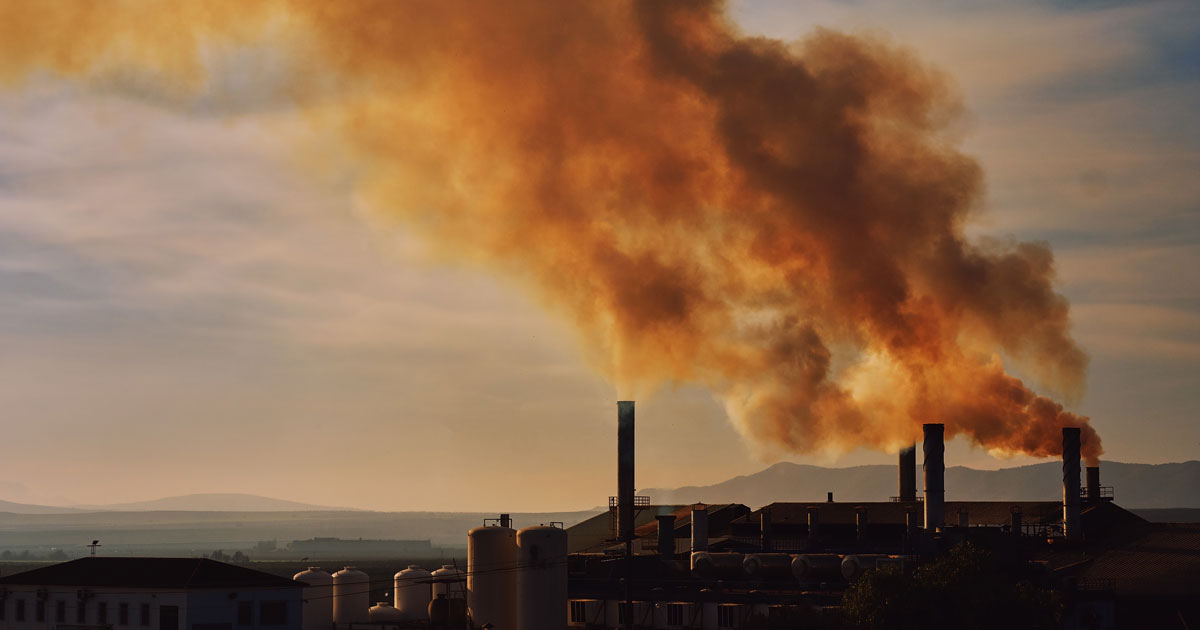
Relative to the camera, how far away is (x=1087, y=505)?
99250 millimetres

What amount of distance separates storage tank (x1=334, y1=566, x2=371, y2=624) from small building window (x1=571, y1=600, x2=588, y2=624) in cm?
1307

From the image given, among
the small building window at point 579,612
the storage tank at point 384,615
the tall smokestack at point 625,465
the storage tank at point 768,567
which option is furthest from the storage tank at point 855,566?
the tall smokestack at point 625,465

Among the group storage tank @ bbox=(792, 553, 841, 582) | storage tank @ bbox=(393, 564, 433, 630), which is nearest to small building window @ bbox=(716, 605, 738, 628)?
storage tank @ bbox=(792, 553, 841, 582)

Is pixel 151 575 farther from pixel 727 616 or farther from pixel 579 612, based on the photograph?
pixel 727 616

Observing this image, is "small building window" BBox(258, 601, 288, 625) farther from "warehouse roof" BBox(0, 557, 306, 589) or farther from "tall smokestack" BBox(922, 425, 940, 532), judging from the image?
"tall smokestack" BBox(922, 425, 940, 532)

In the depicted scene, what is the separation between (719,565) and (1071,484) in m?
28.6

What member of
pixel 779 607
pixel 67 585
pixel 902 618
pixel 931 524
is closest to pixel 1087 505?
pixel 931 524

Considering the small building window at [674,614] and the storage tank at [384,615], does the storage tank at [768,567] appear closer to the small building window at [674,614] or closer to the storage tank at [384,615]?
the small building window at [674,614]

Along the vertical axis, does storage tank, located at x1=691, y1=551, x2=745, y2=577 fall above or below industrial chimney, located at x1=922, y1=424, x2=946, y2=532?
below

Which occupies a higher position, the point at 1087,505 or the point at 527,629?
the point at 1087,505

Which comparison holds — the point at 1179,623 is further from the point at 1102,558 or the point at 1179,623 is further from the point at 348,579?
the point at 348,579

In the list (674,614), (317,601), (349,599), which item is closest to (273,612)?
→ (317,601)

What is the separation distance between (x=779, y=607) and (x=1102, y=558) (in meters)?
26.7

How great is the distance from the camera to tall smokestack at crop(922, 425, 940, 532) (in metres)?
87.8
